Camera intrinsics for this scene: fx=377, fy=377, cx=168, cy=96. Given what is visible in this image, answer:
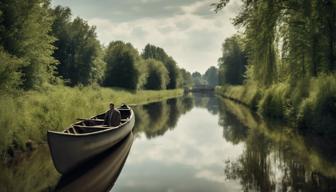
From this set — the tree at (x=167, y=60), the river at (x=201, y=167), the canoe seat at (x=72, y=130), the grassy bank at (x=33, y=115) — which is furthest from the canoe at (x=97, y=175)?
the tree at (x=167, y=60)

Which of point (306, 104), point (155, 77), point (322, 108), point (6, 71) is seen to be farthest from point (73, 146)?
point (155, 77)

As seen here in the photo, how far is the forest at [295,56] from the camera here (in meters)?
20.2

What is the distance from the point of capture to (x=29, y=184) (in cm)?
1173

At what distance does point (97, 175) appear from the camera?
13.0m

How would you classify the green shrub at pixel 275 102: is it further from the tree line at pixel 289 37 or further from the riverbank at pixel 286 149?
the riverbank at pixel 286 149

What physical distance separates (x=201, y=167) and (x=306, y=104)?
981 centimetres

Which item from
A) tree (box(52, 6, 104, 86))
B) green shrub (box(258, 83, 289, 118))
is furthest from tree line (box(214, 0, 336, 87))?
tree (box(52, 6, 104, 86))

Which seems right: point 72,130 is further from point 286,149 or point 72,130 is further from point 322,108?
point 322,108

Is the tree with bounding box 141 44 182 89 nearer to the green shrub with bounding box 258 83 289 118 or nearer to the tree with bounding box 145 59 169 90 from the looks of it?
the tree with bounding box 145 59 169 90

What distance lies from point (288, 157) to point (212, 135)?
8.52m

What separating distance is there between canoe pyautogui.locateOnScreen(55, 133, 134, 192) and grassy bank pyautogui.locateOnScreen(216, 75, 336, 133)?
32.7 ft

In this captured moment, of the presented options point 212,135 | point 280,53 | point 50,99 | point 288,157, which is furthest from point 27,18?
point 280,53

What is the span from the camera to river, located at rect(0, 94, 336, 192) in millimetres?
11680

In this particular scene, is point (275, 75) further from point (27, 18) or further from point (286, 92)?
point (27, 18)
